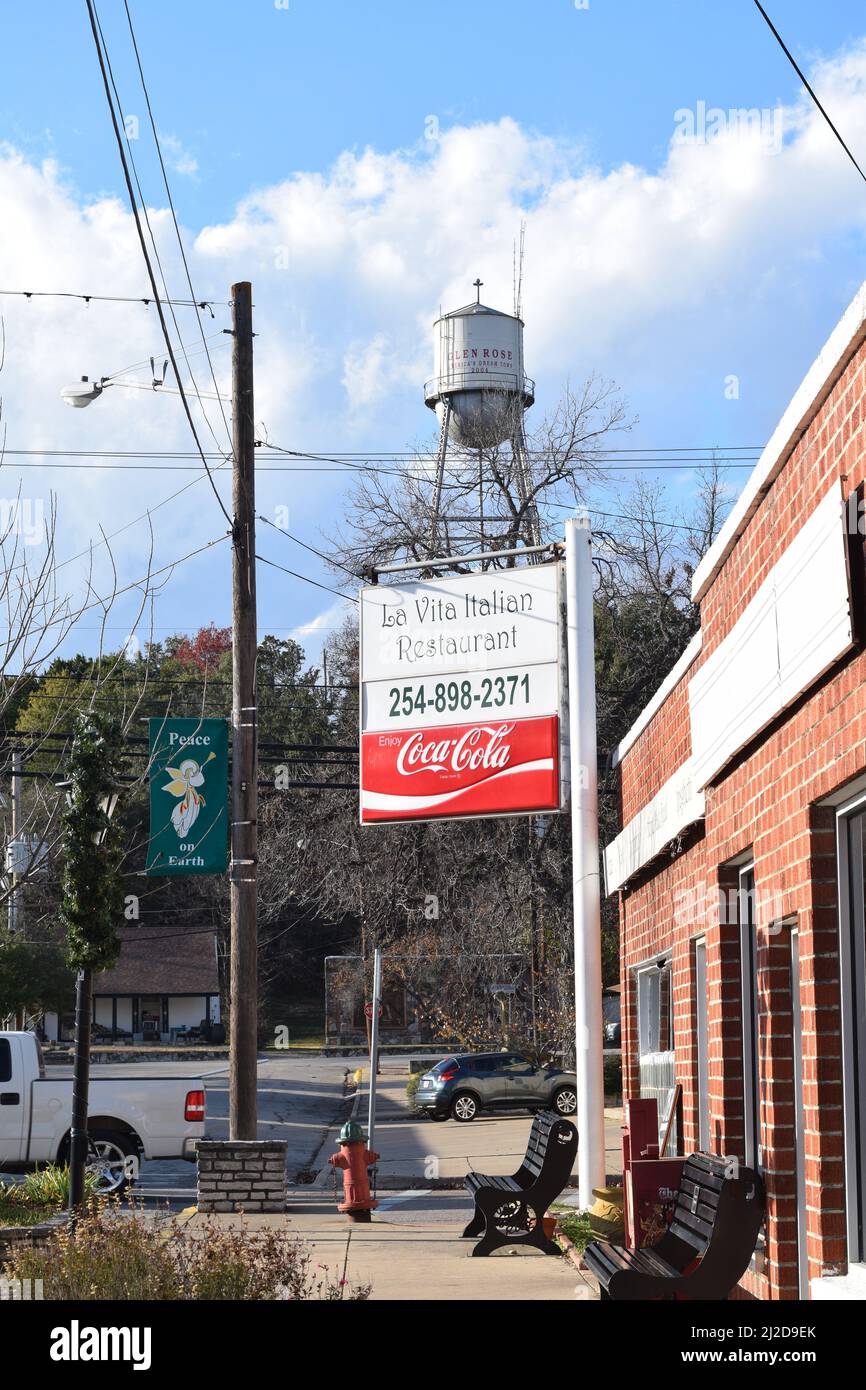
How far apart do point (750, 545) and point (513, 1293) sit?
4.83 metres

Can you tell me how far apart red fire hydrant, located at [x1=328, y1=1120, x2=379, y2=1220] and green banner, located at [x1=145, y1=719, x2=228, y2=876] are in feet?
9.74

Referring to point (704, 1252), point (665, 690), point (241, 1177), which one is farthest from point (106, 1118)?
point (704, 1252)

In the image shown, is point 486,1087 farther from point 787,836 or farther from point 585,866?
point 787,836

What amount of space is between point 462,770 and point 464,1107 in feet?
53.7

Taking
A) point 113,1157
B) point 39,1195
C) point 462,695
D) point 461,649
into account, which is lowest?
point 39,1195

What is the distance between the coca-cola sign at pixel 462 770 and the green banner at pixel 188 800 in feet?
6.19

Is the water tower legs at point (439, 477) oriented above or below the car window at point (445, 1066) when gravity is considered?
above

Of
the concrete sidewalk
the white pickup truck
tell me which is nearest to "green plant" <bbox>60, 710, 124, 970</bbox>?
the concrete sidewalk

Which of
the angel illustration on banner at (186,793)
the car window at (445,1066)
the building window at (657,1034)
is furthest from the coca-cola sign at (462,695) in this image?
the car window at (445,1066)

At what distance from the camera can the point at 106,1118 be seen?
16250 millimetres

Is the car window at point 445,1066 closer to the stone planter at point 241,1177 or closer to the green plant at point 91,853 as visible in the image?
the stone planter at point 241,1177

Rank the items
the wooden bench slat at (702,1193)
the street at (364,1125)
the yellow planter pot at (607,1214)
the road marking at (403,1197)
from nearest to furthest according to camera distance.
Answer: the wooden bench slat at (702,1193) → the yellow planter pot at (607,1214) → the road marking at (403,1197) → the street at (364,1125)

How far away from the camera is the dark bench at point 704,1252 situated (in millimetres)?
6301

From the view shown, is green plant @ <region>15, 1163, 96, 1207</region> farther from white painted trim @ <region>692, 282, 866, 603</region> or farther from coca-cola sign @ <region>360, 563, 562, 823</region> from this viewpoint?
white painted trim @ <region>692, 282, 866, 603</region>
